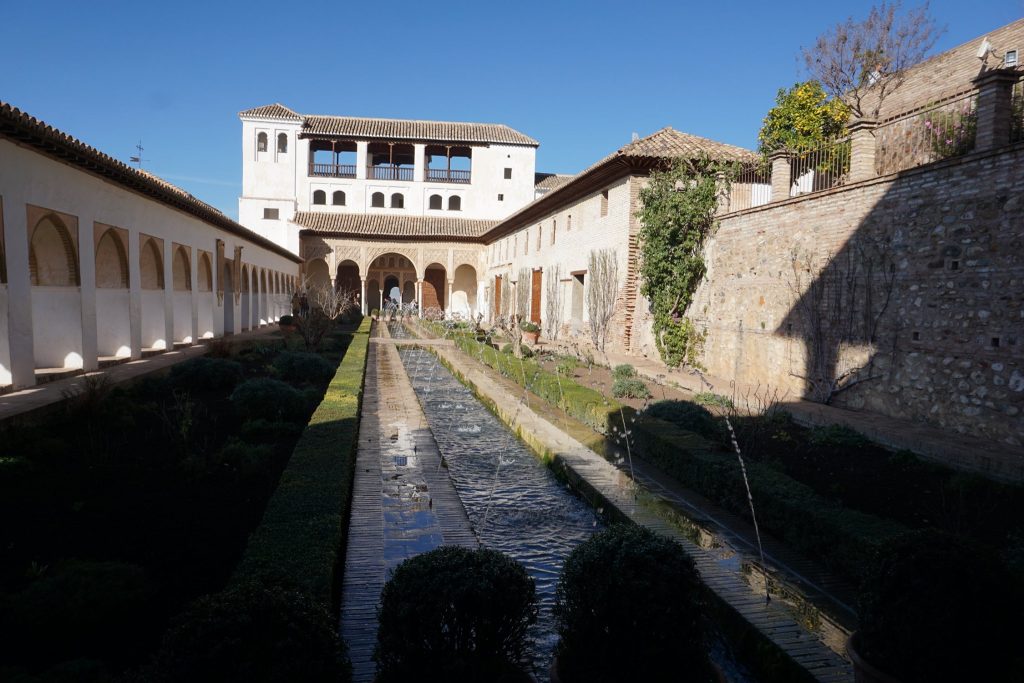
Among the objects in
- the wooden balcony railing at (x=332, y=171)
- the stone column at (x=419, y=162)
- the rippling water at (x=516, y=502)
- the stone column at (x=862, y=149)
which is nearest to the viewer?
the rippling water at (x=516, y=502)

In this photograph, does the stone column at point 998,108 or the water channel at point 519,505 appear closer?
the water channel at point 519,505

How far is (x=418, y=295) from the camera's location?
36219mm

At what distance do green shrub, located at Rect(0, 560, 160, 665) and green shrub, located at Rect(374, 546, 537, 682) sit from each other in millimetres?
1277

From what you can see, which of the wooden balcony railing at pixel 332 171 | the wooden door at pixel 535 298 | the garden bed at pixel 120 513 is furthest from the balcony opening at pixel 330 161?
the garden bed at pixel 120 513

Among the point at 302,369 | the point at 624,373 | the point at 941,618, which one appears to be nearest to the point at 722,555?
the point at 941,618

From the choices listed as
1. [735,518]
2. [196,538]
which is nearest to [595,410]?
[735,518]

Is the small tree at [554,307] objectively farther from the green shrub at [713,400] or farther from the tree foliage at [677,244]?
the green shrub at [713,400]

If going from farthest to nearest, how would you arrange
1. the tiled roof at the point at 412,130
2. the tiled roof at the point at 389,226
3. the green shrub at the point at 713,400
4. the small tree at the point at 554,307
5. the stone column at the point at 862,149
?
the tiled roof at the point at 412,130, the tiled roof at the point at 389,226, the small tree at the point at 554,307, the stone column at the point at 862,149, the green shrub at the point at 713,400

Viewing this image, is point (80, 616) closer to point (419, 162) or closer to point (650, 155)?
point (650, 155)

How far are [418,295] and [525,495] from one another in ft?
102

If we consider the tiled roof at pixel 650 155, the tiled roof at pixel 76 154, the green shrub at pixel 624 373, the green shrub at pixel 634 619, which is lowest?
the green shrub at pixel 624 373

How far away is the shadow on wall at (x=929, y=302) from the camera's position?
705cm

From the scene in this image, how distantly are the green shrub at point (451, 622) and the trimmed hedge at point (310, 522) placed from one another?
1.10ft

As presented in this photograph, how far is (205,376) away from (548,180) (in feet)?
113
